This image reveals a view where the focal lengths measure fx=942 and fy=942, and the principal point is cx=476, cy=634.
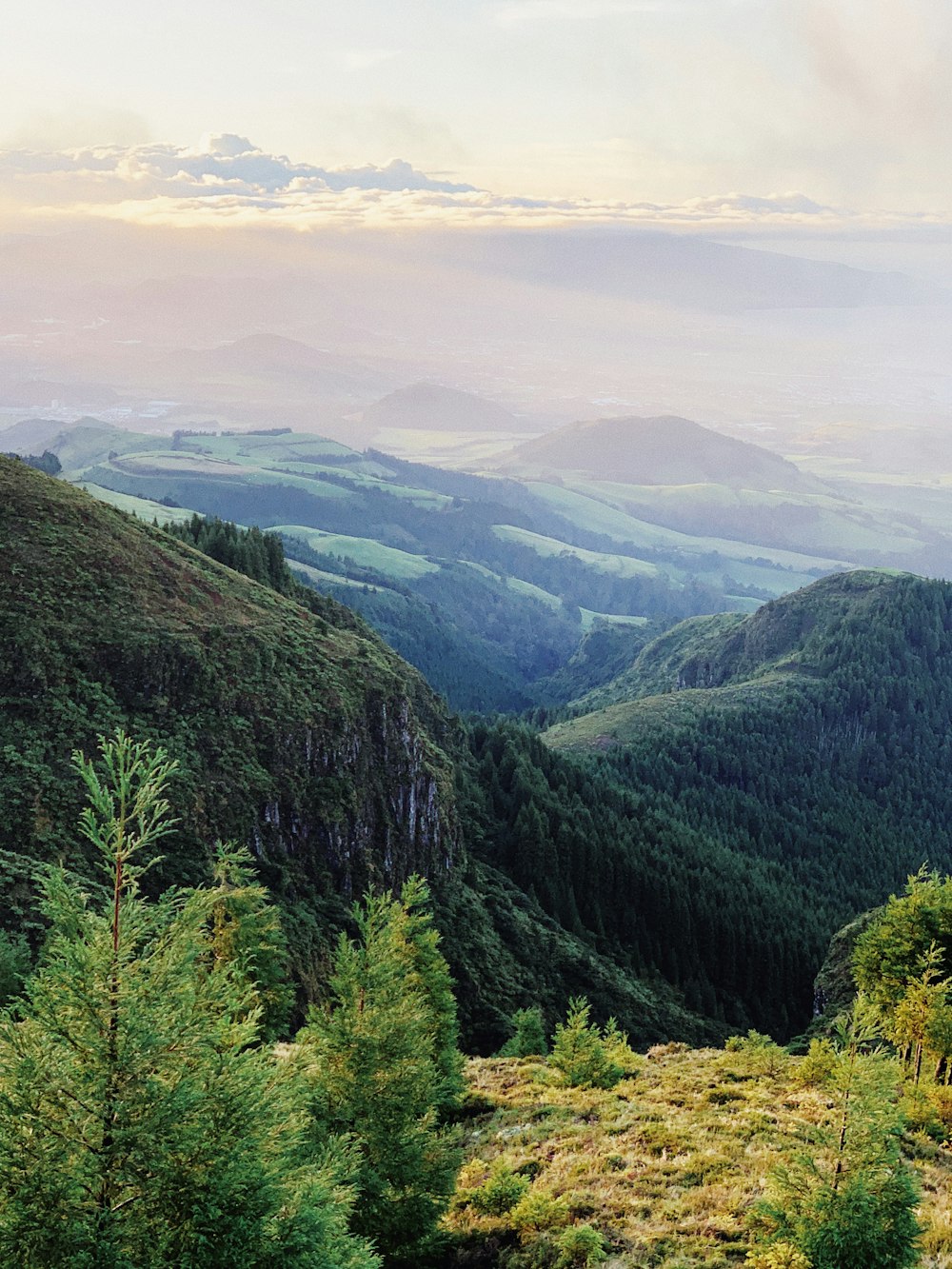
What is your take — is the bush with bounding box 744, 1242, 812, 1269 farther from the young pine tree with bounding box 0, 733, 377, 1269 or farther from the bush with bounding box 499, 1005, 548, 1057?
the bush with bounding box 499, 1005, 548, 1057

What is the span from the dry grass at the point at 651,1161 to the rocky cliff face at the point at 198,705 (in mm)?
46125

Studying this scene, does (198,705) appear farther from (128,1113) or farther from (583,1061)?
(128,1113)

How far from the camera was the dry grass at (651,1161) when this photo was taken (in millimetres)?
36406

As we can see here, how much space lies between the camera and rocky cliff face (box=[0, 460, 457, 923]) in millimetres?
92875

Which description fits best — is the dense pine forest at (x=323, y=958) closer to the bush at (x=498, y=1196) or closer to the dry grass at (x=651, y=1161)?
the bush at (x=498, y=1196)

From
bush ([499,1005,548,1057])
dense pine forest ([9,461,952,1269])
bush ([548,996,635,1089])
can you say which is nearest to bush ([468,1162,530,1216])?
dense pine forest ([9,461,952,1269])

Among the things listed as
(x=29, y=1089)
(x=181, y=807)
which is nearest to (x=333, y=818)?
(x=181, y=807)

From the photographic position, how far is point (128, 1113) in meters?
18.7

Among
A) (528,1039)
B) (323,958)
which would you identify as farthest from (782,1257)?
(323,958)

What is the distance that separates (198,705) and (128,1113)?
91904 millimetres

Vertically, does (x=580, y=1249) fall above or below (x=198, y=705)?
below

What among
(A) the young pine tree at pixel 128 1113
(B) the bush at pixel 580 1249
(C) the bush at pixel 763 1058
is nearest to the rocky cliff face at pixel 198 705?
(C) the bush at pixel 763 1058

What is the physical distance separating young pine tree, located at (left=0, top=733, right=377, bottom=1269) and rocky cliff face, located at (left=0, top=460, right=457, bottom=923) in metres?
66.6

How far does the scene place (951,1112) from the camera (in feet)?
166
